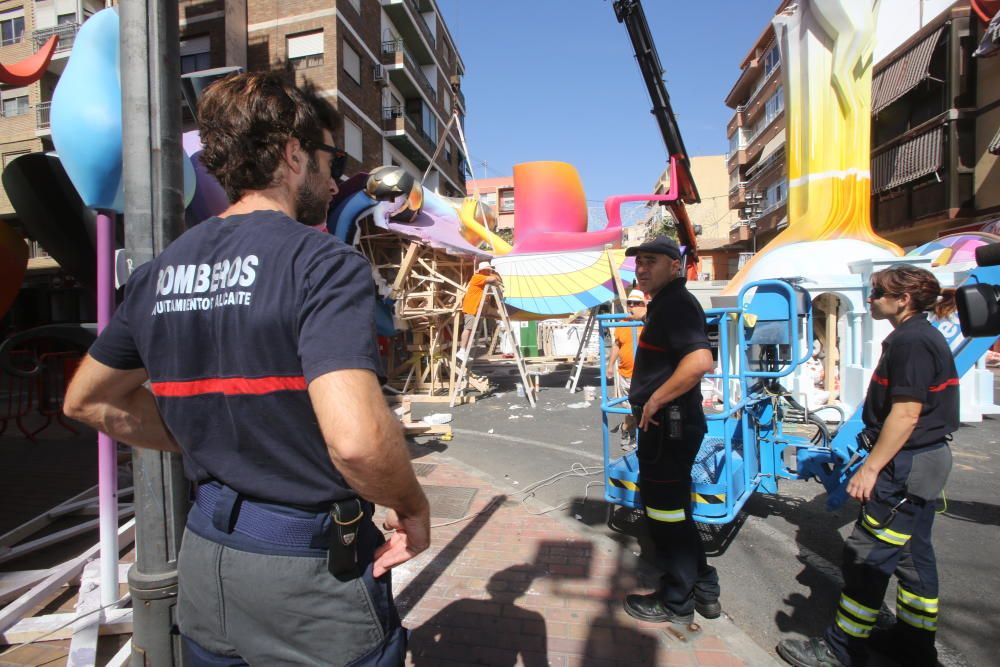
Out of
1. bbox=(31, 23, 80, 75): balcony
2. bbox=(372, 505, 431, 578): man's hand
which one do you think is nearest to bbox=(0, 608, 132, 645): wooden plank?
bbox=(372, 505, 431, 578): man's hand

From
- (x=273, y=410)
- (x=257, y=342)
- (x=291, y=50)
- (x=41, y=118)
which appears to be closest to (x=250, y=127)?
(x=257, y=342)

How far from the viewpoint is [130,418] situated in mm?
1415

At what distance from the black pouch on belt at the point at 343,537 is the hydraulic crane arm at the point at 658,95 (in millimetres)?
13786

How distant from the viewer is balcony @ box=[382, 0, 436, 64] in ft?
85.7

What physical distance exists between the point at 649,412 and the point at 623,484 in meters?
1.13

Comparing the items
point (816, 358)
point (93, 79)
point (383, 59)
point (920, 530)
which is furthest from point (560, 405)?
point (383, 59)

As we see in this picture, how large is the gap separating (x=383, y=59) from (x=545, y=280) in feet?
66.6

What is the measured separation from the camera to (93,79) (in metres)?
2.67

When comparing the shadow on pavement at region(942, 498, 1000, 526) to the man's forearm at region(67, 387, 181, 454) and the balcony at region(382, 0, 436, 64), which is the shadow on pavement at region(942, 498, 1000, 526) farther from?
the balcony at region(382, 0, 436, 64)

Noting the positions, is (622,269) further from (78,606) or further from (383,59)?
(383,59)

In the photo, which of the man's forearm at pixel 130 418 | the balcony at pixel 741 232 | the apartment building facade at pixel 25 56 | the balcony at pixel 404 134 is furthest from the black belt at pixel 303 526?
the balcony at pixel 741 232

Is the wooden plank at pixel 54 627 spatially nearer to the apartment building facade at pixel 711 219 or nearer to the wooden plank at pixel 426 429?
the wooden plank at pixel 426 429

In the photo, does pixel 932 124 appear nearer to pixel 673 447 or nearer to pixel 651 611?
pixel 673 447

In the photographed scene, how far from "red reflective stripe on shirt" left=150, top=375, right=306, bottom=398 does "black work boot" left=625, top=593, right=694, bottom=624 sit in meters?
2.53
